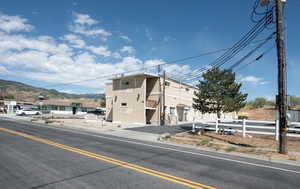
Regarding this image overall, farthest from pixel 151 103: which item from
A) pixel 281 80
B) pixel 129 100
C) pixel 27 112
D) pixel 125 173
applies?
pixel 27 112

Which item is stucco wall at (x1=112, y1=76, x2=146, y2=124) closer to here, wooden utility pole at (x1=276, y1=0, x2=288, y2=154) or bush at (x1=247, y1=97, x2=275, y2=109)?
wooden utility pole at (x1=276, y1=0, x2=288, y2=154)

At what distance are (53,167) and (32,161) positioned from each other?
4.00 ft

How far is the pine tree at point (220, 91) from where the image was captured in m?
18.8

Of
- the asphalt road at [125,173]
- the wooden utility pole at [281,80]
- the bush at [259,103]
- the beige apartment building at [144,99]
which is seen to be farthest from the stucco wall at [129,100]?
the bush at [259,103]

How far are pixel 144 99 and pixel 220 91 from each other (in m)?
11.0

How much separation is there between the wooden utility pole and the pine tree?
8544 millimetres

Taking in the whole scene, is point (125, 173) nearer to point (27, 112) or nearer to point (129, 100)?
point (129, 100)

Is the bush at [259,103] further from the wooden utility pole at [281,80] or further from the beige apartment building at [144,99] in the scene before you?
the wooden utility pole at [281,80]

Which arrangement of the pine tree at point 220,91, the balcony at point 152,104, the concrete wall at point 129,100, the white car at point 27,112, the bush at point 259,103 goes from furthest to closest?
1. the bush at point 259,103
2. the white car at point 27,112
3. the balcony at point 152,104
4. the concrete wall at point 129,100
5. the pine tree at point 220,91

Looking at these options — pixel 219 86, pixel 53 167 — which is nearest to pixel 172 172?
pixel 53 167

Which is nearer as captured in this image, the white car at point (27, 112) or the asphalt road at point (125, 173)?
the asphalt road at point (125, 173)

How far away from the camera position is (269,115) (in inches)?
2430

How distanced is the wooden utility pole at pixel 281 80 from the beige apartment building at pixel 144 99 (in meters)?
18.3

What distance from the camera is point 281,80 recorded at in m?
9.90
